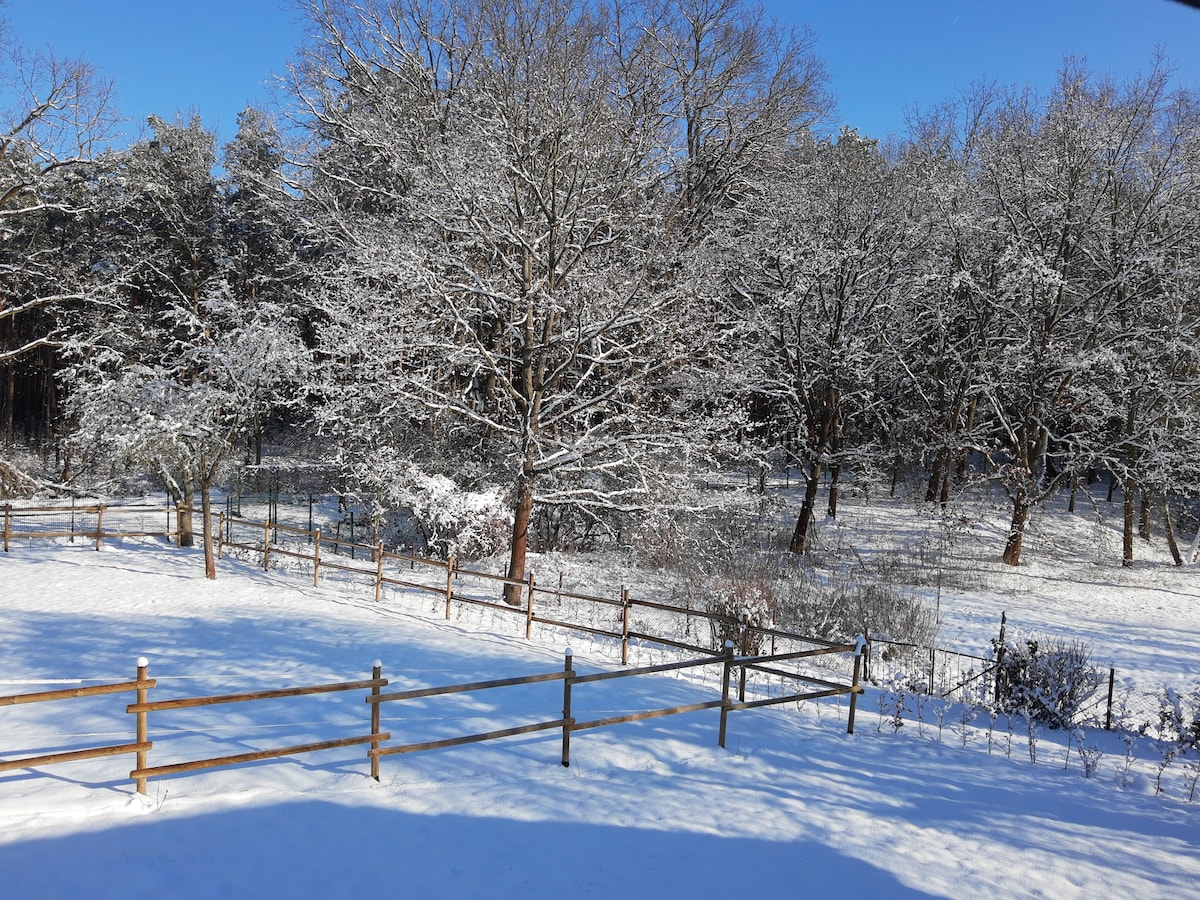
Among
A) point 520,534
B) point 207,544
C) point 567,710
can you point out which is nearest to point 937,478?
point 520,534

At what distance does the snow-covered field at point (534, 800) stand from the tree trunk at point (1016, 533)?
14354 millimetres

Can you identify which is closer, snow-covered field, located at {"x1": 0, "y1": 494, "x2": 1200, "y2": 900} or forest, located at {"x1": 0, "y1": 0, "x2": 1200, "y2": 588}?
snow-covered field, located at {"x1": 0, "y1": 494, "x2": 1200, "y2": 900}

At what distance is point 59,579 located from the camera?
53.7 feet

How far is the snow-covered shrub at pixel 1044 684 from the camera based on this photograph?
411 inches

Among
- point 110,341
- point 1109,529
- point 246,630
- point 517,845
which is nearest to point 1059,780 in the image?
point 517,845

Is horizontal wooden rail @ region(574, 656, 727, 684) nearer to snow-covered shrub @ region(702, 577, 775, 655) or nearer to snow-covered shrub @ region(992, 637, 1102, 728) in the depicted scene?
snow-covered shrub @ region(702, 577, 775, 655)

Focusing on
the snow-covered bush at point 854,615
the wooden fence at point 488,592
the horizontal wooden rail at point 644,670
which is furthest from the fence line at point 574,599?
the horizontal wooden rail at point 644,670

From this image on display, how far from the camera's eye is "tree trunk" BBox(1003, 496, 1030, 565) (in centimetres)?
2311

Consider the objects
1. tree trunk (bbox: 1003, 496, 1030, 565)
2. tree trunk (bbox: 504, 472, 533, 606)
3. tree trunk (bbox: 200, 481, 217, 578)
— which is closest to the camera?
tree trunk (bbox: 200, 481, 217, 578)

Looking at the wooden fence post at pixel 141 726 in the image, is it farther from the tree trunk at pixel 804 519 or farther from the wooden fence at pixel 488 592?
the tree trunk at pixel 804 519

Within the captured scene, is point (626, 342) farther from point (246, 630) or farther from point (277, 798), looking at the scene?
point (277, 798)

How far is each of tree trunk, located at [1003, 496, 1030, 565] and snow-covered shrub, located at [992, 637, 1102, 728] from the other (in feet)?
42.9

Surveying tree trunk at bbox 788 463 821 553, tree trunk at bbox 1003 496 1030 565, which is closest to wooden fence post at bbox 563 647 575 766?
tree trunk at bbox 788 463 821 553

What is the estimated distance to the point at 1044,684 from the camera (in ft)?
35.0
